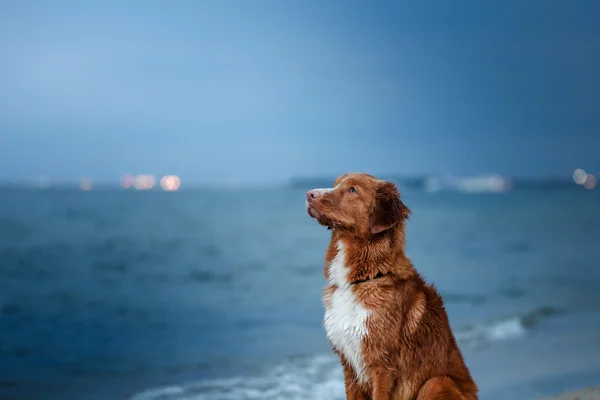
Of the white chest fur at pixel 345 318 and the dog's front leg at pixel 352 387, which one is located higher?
the white chest fur at pixel 345 318

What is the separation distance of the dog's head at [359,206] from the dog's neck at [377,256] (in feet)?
0.16

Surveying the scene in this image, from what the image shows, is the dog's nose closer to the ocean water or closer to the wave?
the ocean water

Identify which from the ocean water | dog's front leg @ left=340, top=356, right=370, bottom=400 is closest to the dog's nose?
dog's front leg @ left=340, top=356, right=370, bottom=400

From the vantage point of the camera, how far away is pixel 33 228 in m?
31.8

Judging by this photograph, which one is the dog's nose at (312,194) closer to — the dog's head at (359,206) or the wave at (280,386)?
the dog's head at (359,206)

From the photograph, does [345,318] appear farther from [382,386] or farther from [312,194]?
[312,194]

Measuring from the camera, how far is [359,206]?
394cm

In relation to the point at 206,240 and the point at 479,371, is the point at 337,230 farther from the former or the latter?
the point at 206,240

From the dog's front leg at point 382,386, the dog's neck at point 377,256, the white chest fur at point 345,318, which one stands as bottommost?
the dog's front leg at point 382,386

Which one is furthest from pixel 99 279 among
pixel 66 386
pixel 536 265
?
pixel 536 265

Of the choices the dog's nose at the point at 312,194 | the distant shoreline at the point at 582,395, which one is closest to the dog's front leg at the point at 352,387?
the dog's nose at the point at 312,194

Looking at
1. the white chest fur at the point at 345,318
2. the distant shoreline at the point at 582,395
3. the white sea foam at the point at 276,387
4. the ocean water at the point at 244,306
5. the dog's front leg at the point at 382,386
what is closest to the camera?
the dog's front leg at the point at 382,386

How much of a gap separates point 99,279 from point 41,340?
6.30 metres

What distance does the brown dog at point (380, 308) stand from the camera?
383cm
